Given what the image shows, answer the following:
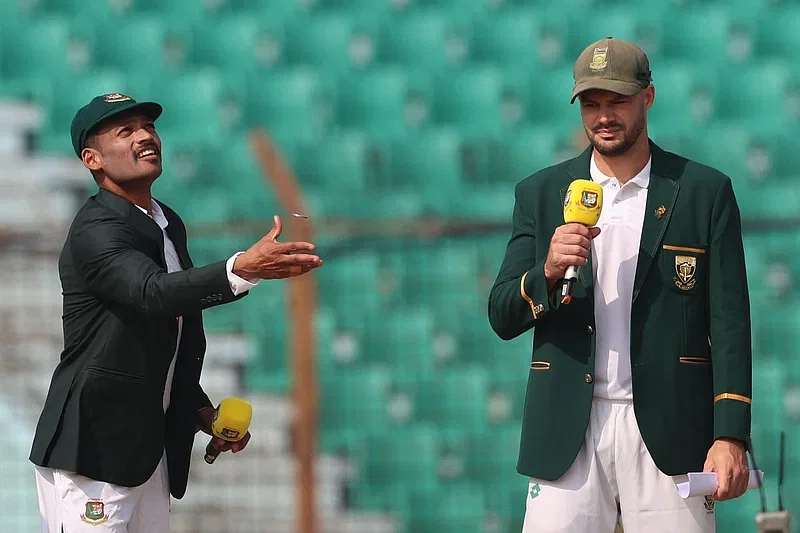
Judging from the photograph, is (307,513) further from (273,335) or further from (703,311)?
(703,311)

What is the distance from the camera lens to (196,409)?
356cm

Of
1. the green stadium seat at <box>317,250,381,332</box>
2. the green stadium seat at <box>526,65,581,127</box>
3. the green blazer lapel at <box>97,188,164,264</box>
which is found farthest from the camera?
the green stadium seat at <box>526,65,581,127</box>

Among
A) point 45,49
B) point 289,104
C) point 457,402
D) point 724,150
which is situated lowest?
point 457,402

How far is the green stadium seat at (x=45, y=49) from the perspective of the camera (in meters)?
8.87

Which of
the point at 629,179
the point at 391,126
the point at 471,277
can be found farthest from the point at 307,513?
the point at 629,179

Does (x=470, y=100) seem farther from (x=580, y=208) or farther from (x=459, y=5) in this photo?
(x=580, y=208)

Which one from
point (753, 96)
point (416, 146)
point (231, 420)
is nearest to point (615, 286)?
point (231, 420)

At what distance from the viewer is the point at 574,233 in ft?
10.1

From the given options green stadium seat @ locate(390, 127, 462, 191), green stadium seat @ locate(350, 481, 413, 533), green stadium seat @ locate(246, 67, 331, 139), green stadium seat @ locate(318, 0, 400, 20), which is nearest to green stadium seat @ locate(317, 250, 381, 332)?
green stadium seat @ locate(350, 481, 413, 533)

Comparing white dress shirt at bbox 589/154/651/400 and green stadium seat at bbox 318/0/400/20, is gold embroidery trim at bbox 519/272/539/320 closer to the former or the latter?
white dress shirt at bbox 589/154/651/400

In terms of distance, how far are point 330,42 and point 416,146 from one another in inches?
43.9

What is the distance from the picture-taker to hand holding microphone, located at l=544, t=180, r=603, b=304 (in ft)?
10.1

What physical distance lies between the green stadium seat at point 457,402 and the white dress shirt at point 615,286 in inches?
146

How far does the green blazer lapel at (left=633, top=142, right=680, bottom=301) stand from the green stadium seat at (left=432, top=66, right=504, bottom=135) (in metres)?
5.46
